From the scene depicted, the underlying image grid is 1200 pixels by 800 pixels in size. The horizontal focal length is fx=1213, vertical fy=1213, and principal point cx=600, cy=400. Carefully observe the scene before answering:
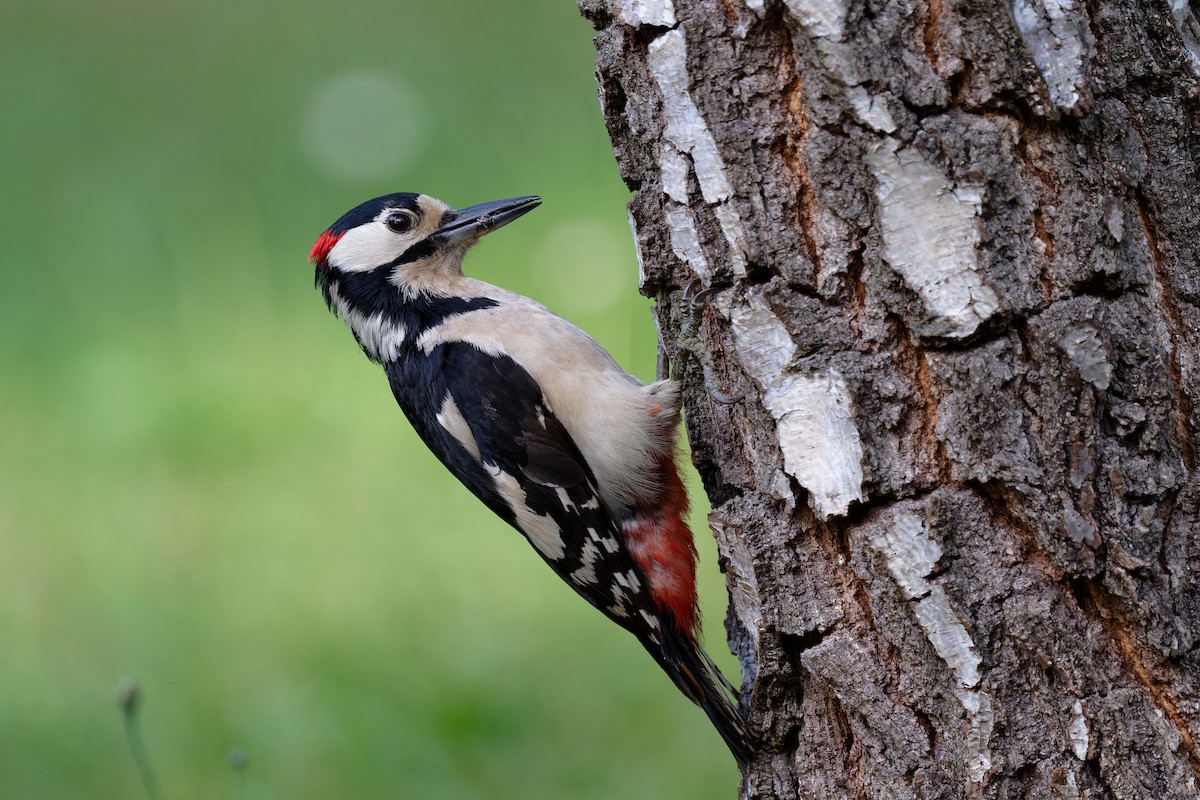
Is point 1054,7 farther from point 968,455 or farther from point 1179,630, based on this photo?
point 1179,630

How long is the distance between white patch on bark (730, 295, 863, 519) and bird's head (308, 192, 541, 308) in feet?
4.10

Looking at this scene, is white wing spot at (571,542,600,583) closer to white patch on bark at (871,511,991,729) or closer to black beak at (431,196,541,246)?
black beak at (431,196,541,246)

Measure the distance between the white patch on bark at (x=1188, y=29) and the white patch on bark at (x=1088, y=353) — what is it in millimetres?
484

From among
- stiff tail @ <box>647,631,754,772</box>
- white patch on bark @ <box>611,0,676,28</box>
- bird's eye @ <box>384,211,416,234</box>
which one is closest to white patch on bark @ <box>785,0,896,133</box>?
white patch on bark @ <box>611,0,676,28</box>

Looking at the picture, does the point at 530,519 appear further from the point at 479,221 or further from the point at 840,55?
the point at 840,55

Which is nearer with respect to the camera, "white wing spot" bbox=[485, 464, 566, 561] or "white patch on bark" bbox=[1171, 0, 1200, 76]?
"white patch on bark" bbox=[1171, 0, 1200, 76]

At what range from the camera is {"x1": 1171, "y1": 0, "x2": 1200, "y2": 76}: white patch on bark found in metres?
1.98

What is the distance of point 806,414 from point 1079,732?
0.67 metres

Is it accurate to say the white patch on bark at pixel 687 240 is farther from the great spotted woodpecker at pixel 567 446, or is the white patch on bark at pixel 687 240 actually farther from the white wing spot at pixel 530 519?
the white wing spot at pixel 530 519

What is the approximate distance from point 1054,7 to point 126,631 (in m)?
3.59

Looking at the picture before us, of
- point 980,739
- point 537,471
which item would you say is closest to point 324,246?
point 537,471

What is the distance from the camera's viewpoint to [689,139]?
213cm

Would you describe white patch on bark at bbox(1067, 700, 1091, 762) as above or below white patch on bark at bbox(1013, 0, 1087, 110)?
below

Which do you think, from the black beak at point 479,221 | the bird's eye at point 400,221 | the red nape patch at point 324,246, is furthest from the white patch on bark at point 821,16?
the red nape patch at point 324,246
